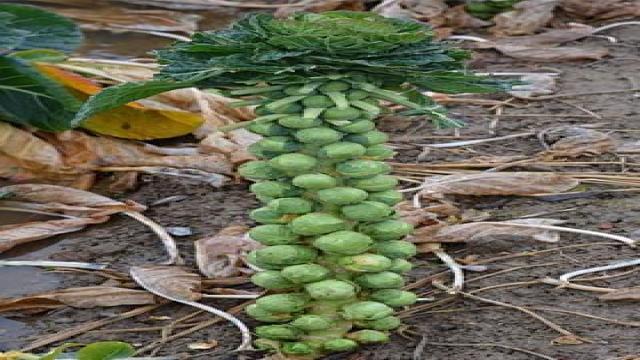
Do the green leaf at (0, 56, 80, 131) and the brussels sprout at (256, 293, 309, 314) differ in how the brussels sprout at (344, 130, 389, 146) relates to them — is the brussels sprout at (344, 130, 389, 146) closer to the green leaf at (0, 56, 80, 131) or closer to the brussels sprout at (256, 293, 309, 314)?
the brussels sprout at (256, 293, 309, 314)

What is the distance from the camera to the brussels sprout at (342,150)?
162 centimetres

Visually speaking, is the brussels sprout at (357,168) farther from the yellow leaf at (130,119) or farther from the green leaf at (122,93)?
the yellow leaf at (130,119)

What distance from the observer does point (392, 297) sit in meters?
1.72

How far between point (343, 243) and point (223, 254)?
0.54 metres

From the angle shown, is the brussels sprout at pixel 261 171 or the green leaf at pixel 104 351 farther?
the brussels sprout at pixel 261 171

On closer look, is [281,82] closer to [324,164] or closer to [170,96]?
[324,164]

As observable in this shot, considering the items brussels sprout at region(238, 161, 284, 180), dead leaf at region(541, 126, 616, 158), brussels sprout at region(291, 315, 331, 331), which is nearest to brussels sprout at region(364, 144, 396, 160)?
brussels sprout at region(238, 161, 284, 180)

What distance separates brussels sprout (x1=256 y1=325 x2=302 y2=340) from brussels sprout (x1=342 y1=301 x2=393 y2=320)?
0.23 feet

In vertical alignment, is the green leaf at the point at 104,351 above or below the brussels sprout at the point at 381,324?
above

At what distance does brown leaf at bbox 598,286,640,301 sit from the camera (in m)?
1.91

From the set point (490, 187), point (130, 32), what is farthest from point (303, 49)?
point (130, 32)

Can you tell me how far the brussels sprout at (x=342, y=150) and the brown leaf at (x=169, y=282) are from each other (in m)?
0.46

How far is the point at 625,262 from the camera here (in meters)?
2.07

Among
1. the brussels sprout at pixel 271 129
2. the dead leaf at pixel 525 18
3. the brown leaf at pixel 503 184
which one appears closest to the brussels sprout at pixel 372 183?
the brussels sprout at pixel 271 129
